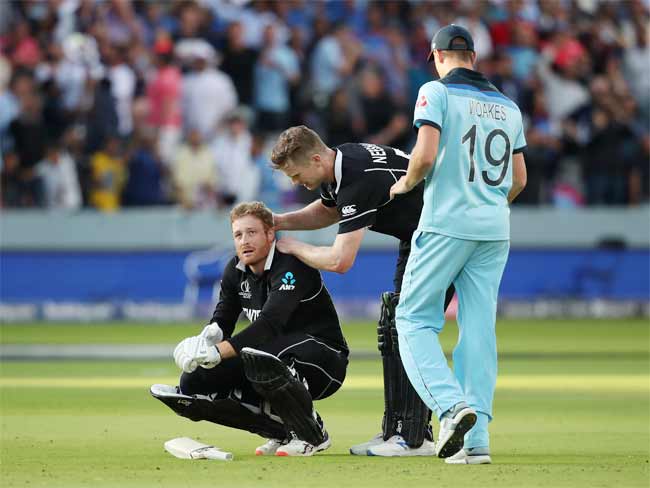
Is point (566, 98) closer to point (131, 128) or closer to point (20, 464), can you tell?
point (131, 128)

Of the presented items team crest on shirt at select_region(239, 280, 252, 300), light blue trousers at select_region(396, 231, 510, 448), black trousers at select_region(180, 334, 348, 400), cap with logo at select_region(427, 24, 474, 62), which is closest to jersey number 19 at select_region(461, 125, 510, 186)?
light blue trousers at select_region(396, 231, 510, 448)

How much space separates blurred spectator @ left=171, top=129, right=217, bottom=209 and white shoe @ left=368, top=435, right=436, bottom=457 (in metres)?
12.3

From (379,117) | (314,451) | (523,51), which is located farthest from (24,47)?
(314,451)

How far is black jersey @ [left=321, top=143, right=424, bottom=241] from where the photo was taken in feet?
22.8

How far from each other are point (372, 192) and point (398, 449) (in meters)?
1.37

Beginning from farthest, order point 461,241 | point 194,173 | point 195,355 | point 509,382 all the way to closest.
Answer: point 194,173 → point 509,382 → point 195,355 → point 461,241

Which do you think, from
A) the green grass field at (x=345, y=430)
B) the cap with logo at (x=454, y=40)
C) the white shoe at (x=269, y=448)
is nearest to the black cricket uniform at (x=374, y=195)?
the cap with logo at (x=454, y=40)

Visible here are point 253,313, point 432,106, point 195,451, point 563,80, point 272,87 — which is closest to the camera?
point 432,106

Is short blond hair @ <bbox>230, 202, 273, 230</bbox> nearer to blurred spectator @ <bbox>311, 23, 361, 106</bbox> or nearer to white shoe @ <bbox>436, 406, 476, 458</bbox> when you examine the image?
white shoe @ <bbox>436, 406, 476, 458</bbox>

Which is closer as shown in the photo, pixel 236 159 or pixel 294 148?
pixel 294 148

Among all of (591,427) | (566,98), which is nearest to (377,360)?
(591,427)

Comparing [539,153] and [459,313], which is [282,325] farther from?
[539,153]

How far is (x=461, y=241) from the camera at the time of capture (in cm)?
652

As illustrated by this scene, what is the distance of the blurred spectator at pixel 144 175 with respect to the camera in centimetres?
1912
